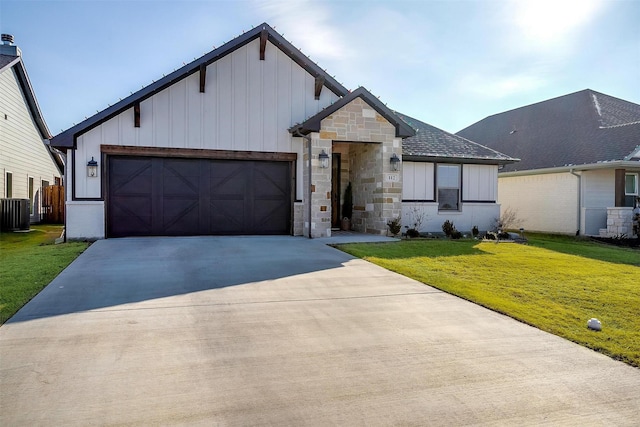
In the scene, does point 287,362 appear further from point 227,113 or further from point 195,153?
point 227,113

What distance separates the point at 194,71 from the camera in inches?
476

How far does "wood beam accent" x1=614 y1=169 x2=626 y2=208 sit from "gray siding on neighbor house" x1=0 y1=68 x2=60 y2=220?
22.6 metres

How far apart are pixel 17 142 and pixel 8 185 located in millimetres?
2299

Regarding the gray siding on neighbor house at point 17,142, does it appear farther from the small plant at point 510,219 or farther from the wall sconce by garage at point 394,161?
the small plant at point 510,219

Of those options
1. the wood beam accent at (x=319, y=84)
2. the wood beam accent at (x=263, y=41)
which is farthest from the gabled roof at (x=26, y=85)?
the wood beam accent at (x=319, y=84)

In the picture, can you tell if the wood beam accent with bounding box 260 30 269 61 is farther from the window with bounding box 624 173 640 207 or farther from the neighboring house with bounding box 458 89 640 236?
the window with bounding box 624 173 640 207

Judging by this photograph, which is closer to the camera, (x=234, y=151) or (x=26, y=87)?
(x=234, y=151)

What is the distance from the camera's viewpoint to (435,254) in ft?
31.8

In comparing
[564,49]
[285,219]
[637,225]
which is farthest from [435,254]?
[637,225]

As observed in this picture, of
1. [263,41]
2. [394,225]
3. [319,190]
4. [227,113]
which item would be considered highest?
[263,41]

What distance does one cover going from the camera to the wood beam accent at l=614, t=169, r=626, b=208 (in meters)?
15.9

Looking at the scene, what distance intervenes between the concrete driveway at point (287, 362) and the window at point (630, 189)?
47.1 feet

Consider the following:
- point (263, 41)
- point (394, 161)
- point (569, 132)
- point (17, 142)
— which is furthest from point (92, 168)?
point (569, 132)

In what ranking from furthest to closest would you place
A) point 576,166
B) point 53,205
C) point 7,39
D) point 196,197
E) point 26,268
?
point 53,205, point 7,39, point 576,166, point 196,197, point 26,268
